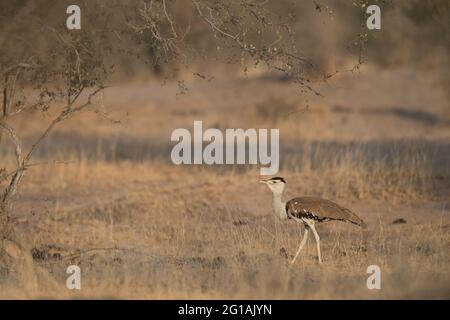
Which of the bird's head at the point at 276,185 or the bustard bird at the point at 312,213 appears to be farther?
the bird's head at the point at 276,185

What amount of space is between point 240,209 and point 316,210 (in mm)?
4078

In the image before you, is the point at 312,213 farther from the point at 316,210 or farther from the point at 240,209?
the point at 240,209

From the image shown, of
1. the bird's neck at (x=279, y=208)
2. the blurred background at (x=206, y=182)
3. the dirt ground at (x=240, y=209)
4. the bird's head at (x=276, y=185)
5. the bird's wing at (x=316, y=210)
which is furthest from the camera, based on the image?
the bird's head at (x=276, y=185)

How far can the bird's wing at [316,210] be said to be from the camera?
899 cm

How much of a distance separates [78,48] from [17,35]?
718 millimetres

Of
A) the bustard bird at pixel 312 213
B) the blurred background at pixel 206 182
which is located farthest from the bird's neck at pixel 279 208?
the blurred background at pixel 206 182

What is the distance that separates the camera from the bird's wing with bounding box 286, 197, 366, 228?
8.99 meters

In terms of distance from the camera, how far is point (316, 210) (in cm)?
901

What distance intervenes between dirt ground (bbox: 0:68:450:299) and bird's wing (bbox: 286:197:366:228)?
51 centimetres

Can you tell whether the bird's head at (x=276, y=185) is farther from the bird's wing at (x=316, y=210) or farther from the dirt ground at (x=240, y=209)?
the dirt ground at (x=240, y=209)

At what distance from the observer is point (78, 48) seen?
31.6 feet

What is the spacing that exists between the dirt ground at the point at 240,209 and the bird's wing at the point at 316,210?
0.51m
